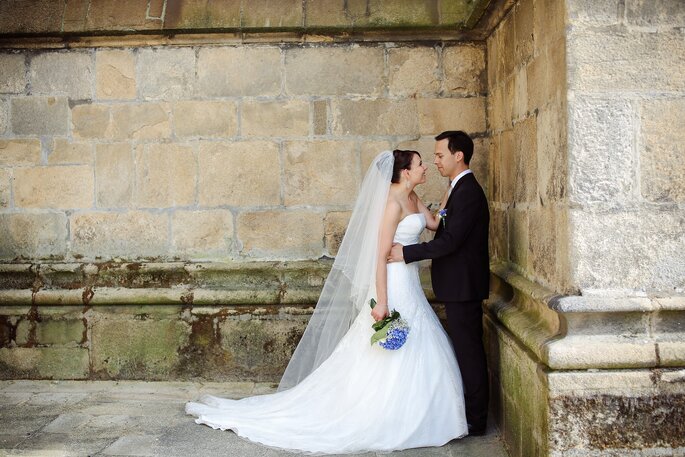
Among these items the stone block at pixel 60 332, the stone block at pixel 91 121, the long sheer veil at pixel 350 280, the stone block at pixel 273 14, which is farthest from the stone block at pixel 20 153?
the long sheer veil at pixel 350 280

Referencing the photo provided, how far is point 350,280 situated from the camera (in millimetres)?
4570

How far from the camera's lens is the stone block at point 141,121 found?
17.5ft

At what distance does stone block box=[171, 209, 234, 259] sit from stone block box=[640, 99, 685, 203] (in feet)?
10.2

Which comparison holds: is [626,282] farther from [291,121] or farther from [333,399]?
[291,121]

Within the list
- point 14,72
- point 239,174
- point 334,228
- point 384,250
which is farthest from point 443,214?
point 14,72

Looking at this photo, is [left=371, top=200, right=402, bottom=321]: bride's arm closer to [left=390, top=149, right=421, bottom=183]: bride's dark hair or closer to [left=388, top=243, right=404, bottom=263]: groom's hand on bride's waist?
[left=388, top=243, right=404, bottom=263]: groom's hand on bride's waist

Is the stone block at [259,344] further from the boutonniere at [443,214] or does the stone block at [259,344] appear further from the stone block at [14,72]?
the stone block at [14,72]

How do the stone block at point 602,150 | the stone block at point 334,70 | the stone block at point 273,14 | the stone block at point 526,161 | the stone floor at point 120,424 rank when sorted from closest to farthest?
the stone block at point 602,150
the stone block at point 526,161
the stone floor at point 120,424
the stone block at point 273,14
the stone block at point 334,70

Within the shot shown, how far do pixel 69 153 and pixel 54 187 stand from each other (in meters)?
0.29

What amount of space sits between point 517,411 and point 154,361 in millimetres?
2836

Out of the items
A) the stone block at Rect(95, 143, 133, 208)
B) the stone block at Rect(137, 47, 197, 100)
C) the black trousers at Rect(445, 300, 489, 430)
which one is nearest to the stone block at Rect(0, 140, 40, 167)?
the stone block at Rect(95, 143, 133, 208)

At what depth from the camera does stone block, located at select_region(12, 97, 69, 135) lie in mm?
5398

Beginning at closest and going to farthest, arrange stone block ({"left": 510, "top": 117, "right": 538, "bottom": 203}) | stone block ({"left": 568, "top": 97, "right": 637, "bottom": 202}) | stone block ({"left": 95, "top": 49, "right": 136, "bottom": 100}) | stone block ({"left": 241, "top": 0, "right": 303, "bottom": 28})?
stone block ({"left": 568, "top": 97, "right": 637, "bottom": 202}) < stone block ({"left": 510, "top": 117, "right": 538, "bottom": 203}) < stone block ({"left": 241, "top": 0, "right": 303, "bottom": 28}) < stone block ({"left": 95, "top": 49, "right": 136, "bottom": 100})

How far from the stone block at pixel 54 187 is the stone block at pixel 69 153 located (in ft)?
0.16
